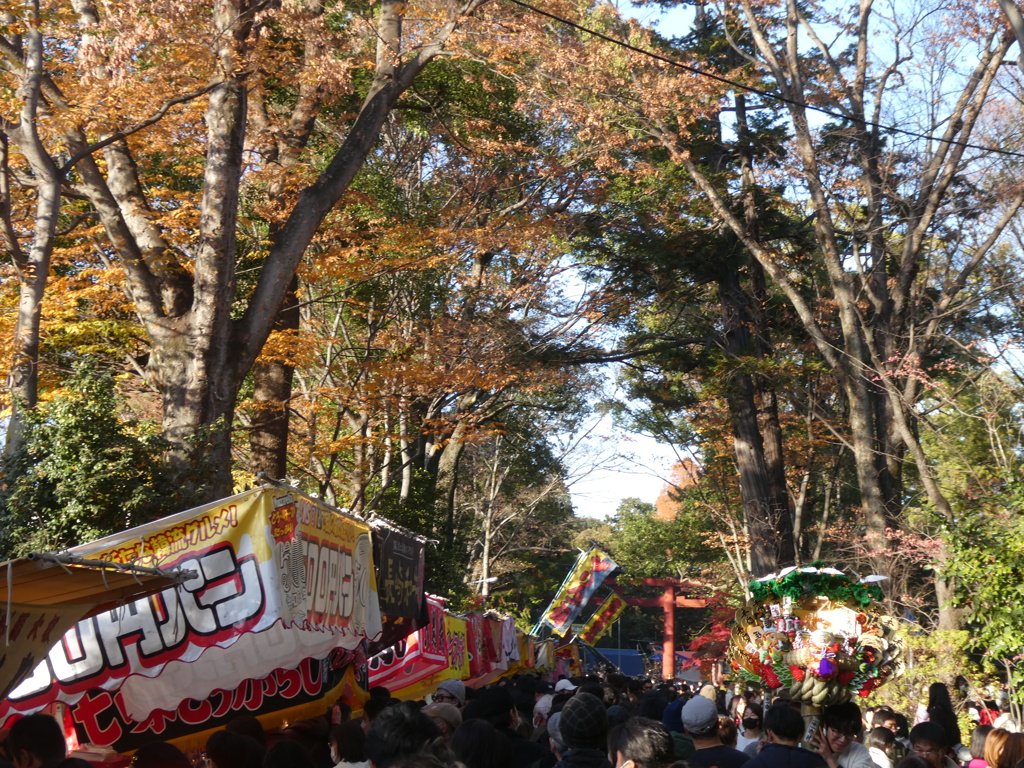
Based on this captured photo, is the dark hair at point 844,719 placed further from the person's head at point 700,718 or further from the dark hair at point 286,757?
the dark hair at point 286,757

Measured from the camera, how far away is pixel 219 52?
36.8 ft

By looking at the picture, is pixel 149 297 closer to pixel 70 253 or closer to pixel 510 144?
pixel 70 253

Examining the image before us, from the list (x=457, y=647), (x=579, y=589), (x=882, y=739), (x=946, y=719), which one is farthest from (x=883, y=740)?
(x=579, y=589)

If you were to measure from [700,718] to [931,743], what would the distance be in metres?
1.65

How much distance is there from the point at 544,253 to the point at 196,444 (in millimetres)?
13692

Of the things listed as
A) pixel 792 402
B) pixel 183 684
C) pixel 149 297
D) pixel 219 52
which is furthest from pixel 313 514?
A: pixel 792 402

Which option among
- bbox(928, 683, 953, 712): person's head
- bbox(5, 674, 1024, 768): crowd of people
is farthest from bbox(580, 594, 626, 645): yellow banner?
bbox(5, 674, 1024, 768): crowd of people

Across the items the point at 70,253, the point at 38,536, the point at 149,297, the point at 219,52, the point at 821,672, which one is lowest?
the point at 821,672

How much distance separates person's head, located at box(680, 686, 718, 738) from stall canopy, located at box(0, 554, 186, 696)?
2.85 metres

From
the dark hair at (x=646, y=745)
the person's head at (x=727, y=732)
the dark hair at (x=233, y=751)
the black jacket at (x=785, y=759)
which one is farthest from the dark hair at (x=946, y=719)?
the dark hair at (x=233, y=751)

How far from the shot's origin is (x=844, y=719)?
20.8 feet

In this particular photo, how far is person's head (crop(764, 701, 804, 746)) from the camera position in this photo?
5449 millimetres

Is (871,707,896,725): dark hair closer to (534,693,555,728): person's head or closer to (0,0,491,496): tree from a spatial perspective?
(534,693,555,728): person's head

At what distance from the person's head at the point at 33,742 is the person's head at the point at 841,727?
442 cm
